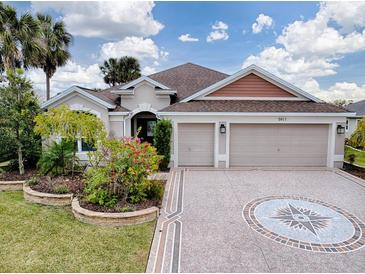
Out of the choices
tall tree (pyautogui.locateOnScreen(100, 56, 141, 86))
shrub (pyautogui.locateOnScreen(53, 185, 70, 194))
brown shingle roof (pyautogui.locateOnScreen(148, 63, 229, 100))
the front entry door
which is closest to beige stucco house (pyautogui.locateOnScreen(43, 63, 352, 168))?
brown shingle roof (pyautogui.locateOnScreen(148, 63, 229, 100))

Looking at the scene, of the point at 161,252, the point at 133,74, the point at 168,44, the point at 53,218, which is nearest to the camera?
the point at 161,252

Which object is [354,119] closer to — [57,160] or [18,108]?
[57,160]

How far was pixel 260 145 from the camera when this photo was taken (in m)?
12.7

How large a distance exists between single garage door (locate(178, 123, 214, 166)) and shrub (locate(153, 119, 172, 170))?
790 millimetres

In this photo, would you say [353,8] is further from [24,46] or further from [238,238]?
[24,46]

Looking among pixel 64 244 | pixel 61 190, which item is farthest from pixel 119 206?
pixel 61 190

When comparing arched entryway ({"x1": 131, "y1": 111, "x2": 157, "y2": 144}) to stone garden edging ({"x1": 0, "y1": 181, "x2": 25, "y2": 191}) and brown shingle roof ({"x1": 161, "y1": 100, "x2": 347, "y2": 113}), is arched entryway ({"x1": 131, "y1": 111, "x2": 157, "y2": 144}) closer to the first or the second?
brown shingle roof ({"x1": 161, "y1": 100, "x2": 347, "y2": 113})

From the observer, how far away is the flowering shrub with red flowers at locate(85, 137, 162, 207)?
6.80 meters

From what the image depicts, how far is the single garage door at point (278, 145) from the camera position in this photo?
12586 mm

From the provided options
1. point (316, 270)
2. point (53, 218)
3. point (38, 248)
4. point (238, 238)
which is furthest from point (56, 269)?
point (316, 270)

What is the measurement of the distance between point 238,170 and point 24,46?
17011 mm

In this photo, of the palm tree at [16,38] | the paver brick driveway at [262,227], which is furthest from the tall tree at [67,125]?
the palm tree at [16,38]

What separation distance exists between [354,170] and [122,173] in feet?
40.0

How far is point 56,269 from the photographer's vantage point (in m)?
4.19
